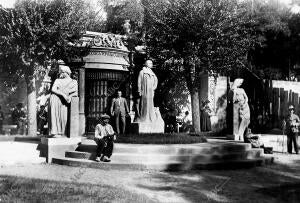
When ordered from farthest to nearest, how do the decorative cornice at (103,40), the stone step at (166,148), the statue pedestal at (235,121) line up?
the decorative cornice at (103,40), the statue pedestal at (235,121), the stone step at (166,148)

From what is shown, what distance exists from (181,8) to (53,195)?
17420mm

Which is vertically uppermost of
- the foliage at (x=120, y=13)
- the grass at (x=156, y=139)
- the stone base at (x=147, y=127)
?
the foliage at (x=120, y=13)

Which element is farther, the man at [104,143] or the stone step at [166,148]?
the stone step at [166,148]

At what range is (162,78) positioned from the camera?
1032 inches

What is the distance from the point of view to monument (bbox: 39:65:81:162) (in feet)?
39.8

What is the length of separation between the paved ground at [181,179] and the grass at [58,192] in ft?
2.21

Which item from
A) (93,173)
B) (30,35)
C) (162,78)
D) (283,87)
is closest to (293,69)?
(283,87)

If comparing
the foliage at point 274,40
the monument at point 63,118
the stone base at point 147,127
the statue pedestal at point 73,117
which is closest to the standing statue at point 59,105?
the monument at point 63,118

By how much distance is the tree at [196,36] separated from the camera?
22609 millimetres

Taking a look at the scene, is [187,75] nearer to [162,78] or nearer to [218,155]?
[162,78]

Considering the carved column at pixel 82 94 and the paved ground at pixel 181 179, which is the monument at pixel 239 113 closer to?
the paved ground at pixel 181 179

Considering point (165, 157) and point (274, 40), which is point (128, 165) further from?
point (274, 40)

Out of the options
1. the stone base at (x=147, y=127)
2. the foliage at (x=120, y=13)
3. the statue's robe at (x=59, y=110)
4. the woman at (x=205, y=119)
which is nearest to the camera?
the statue's robe at (x=59, y=110)

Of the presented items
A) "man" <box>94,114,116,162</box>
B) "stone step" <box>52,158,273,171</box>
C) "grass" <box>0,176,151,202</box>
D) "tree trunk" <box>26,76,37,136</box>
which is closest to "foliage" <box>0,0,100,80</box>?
"tree trunk" <box>26,76,37,136</box>
